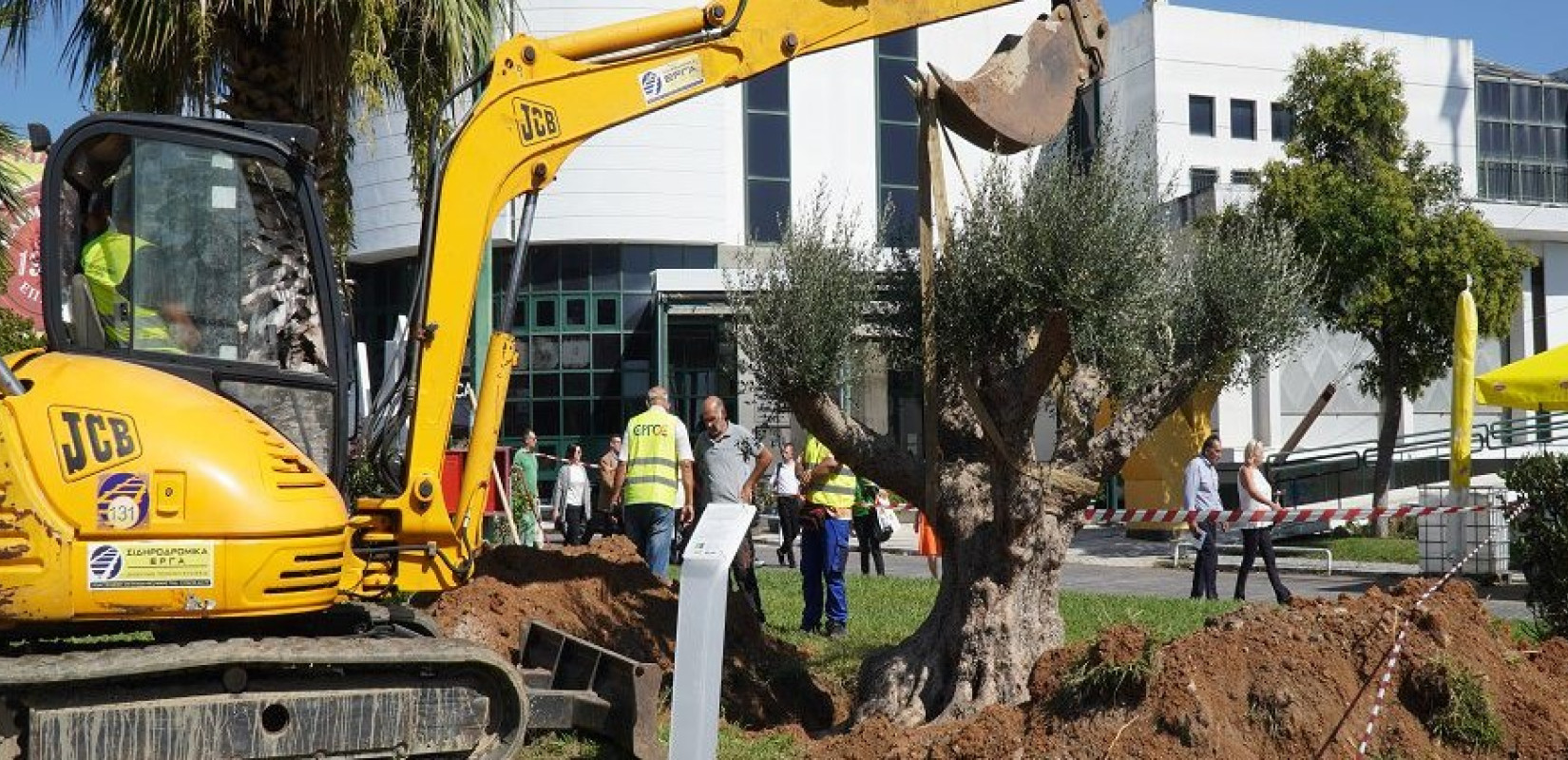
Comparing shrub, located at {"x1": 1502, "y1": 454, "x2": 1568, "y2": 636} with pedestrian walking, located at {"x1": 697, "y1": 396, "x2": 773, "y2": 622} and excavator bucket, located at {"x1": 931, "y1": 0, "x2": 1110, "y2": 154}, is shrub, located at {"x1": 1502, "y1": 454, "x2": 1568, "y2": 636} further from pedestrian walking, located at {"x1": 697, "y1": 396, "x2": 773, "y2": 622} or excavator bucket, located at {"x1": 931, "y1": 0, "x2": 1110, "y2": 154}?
pedestrian walking, located at {"x1": 697, "y1": 396, "x2": 773, "y2": 622}

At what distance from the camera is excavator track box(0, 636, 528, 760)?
18.7 ft

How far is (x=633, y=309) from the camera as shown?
1321 inches

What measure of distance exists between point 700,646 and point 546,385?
28993 mm

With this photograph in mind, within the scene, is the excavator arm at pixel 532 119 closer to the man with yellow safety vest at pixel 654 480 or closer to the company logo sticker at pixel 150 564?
the company logo sticker at pixel 150 564

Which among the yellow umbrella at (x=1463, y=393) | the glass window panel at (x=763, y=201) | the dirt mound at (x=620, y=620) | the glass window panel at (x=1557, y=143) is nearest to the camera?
the dirt mound at (x=620, y=620)

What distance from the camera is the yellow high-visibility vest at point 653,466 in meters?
11.4

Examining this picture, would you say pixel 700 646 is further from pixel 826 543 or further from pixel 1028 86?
pixel 826 543

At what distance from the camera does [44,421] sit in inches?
222

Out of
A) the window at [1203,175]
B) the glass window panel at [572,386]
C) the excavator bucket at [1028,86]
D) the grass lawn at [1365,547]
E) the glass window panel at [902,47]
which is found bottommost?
the grass lawn at [1365,547]

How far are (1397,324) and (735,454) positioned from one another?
13168 millimetres

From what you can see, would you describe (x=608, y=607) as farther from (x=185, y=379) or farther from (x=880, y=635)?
(x=185, y=379)

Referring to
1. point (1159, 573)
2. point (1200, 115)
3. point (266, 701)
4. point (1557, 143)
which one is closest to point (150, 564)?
point (266, 701)

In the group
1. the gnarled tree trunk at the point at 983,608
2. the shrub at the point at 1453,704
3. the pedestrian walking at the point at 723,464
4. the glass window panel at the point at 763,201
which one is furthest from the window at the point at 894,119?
the shrub at the point at 1453,704

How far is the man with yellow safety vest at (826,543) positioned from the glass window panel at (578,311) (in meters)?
21.5
